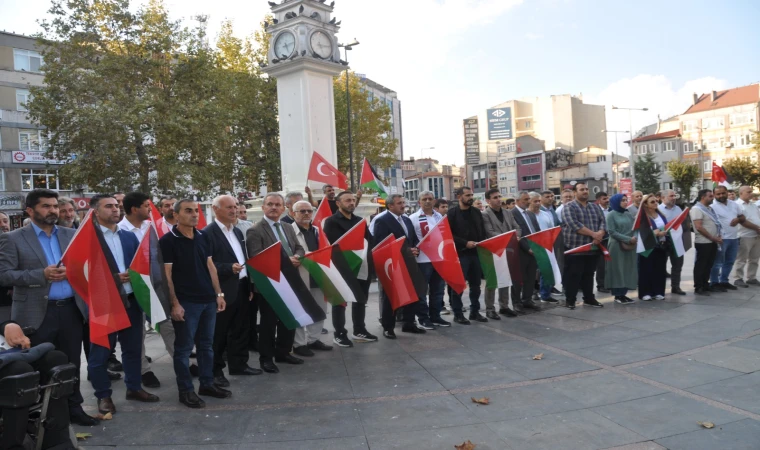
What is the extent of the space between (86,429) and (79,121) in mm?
20252

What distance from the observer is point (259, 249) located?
671cm

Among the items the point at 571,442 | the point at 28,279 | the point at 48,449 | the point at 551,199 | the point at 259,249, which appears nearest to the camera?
the point at 48,449

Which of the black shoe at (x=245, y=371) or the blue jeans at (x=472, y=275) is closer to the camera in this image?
the black shoe at (x=245, y=371)

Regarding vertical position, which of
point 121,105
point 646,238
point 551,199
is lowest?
point 646,238

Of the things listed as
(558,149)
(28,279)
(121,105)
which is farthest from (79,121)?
(558,149)

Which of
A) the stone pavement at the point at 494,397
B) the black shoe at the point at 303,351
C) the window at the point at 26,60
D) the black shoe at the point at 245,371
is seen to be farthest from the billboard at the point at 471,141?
the black shoe at the point at 245,371

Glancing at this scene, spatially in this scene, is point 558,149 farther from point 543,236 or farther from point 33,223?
point 33,223

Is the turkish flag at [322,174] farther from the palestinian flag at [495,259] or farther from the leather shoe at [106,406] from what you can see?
the leather shoe at [106,406]

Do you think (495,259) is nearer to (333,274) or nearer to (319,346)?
(333,274)

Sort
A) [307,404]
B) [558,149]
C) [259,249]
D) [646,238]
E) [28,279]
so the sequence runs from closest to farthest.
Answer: [28,279] → [307,404] → [259,249] → [646,238] → [558,149]

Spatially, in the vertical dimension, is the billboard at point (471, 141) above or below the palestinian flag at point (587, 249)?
above

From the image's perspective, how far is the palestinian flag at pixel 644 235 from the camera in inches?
398

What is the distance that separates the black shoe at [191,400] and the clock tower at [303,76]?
31.2ft

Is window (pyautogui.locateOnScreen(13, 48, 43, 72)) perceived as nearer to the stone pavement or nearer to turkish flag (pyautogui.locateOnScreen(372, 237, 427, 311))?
the stone pavement
